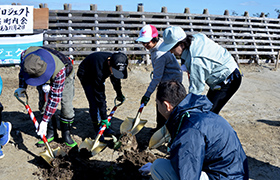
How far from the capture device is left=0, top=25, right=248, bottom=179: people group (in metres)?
1.66

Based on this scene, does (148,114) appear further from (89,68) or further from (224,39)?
(224,39)

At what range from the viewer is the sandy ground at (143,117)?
3.24 metres

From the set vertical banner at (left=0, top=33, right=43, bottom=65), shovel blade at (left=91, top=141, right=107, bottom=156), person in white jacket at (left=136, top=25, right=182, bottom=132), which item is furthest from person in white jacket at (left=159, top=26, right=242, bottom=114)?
vertical banner at (left=0, top=33, right=43, bottom=65)

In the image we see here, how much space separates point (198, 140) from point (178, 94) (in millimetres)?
371

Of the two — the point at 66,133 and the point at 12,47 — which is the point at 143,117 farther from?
the point at 12,47

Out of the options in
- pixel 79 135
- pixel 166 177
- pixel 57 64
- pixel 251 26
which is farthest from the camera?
pixel 251 26

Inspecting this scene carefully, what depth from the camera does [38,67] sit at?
Answer: 2734 millimetres

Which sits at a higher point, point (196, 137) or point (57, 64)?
point (57, 64)

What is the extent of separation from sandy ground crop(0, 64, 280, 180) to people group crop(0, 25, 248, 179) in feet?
1.21

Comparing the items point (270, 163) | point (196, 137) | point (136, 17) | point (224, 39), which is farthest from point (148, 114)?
point (224, 39)

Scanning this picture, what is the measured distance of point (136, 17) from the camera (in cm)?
943

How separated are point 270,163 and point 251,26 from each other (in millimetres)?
8308

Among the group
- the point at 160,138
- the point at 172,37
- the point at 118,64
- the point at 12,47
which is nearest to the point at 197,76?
the point at 172,37

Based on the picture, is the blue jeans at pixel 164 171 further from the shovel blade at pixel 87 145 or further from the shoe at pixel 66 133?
the shoe at pixel 66 133
